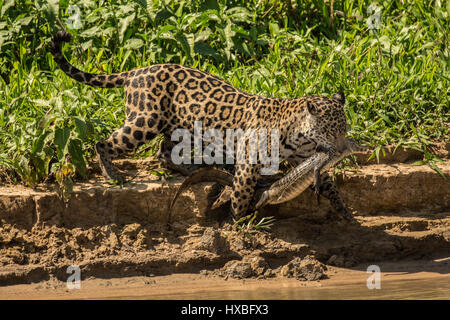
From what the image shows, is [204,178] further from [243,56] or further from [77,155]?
[243,56]

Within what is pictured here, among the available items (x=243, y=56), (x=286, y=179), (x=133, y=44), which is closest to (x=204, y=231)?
(x=286, y=179)

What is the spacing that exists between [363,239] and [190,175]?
1.67 m

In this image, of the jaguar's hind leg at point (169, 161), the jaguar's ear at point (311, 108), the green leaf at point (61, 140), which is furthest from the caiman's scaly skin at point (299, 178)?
the green leaf at point (61, 140)

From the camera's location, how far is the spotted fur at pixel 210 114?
6.93 meters

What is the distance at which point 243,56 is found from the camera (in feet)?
30.3

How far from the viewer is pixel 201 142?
7363mm

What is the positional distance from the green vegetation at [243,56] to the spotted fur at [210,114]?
0.32 metres

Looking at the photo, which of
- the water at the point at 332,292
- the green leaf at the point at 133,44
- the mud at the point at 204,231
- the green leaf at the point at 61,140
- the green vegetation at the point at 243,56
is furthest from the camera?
the green leaf at the point at 133,44

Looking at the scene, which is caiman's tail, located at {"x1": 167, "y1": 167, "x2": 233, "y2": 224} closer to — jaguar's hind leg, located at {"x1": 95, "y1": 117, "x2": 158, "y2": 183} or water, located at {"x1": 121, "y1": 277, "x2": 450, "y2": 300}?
jaguar's hind leg, located at {"x1": 95, "y1": 117, "x2": 158, "y2": 183}

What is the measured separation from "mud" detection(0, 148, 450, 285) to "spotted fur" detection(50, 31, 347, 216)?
0.27 m

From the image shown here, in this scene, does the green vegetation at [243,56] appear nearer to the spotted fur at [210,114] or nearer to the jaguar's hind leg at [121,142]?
the jaguar's hind leg at [121,142]

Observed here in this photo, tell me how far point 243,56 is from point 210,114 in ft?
7.01

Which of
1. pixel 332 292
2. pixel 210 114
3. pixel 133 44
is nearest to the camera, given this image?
pixel 332 292
